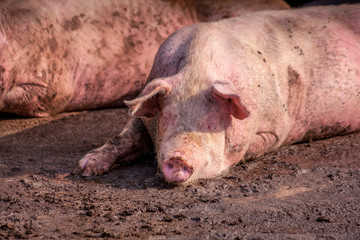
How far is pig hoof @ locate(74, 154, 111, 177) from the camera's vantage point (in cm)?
373

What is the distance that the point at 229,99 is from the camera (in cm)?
354

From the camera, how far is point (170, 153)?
130 inches

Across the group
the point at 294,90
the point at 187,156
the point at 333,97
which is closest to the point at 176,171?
the point at 187,156

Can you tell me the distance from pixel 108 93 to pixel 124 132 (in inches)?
57.1

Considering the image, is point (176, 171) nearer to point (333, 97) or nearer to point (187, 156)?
point (187, 156)

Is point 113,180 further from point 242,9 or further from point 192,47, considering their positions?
point 242,9

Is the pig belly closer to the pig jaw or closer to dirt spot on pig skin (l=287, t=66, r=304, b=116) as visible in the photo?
dirt spot on pig skin (l=287, t=66, r=304, b=116)

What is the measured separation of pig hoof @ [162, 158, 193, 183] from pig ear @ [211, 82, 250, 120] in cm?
46

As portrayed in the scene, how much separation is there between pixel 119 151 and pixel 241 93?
0.86m

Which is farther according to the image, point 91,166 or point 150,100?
point 91,166

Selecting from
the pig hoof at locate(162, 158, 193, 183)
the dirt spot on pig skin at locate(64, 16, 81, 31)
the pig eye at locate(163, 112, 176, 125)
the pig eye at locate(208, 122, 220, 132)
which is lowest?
the pig hoof at locate(162, 158, 193, 183)

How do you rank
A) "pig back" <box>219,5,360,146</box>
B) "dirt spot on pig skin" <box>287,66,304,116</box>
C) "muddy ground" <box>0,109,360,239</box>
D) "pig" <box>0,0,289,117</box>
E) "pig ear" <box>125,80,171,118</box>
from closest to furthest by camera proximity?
"muddy ground" <box>0,109,360,239</box>, "pig ear" <box>125,80,171,118</box>, "pig back" <box>219,5,360,146</box>, "dirt spot on pig skin" <box>287,66,304,116</box>, "pig" <box>0,0,289,117</box>

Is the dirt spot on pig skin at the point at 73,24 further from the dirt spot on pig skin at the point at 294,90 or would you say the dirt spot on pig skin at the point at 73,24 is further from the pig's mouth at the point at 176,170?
the pig's mouth at the point at 176,170

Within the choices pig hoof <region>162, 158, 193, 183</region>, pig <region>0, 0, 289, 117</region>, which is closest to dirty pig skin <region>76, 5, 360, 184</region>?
pig hoof <region>162, 158, 193, 183</region>
